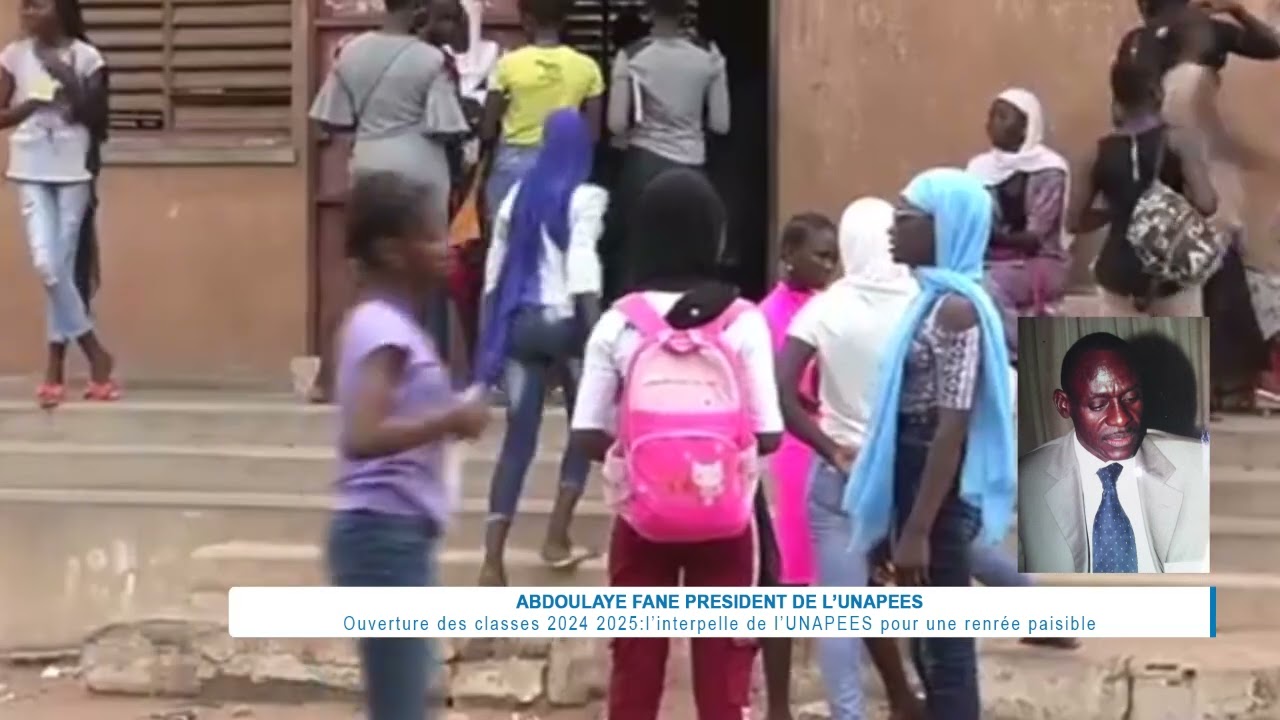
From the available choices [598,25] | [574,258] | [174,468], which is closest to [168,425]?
[174,468]

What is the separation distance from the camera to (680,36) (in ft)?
25.7

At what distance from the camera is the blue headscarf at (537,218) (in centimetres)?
644

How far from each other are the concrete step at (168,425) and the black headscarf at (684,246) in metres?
3.59


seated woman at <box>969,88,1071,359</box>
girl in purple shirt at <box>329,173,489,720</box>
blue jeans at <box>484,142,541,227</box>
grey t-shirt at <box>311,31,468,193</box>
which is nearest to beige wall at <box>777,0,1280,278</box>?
seated woman at <box>969,88,1071,359</box>

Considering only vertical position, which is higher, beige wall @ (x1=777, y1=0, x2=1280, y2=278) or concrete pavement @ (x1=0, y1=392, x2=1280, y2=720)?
beige wall @ (x1=777, y1=0, x2=1280, y2=278)

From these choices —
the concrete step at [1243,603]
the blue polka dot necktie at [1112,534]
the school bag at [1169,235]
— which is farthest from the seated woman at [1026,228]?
the concrete step at [1243,603]

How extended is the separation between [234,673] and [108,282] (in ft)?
10.7

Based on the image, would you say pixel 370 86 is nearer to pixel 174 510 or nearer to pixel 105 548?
pixel 174 510

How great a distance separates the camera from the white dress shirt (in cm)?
645

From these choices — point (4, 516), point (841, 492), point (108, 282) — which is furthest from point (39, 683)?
point (841, 492)

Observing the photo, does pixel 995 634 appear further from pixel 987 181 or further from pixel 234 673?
pixel 234 673

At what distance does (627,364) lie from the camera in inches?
188

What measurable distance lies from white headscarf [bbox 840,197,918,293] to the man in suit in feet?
4.11

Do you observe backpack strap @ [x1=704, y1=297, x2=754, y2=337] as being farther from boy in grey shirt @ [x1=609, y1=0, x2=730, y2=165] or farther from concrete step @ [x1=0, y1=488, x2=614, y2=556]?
boy in grey shirt @ [x1=609, y1=0, x2=730, y2=165]
